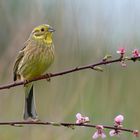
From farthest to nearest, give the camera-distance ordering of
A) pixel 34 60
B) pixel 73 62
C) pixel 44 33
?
pixel 73 62
pixel 44 33
pixel 34 60

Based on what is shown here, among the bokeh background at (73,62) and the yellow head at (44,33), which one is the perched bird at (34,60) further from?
the bokeh background at (73,62)

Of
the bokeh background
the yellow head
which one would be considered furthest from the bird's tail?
the bokeh background

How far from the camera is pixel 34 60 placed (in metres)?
2.89

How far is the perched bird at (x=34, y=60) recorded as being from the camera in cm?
282

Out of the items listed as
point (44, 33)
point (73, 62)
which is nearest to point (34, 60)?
point (44, 33)

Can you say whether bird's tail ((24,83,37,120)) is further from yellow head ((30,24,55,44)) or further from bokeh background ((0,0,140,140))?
bokeh background ((0,0,140,140))

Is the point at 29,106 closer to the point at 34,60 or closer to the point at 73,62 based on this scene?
the point at 34,60

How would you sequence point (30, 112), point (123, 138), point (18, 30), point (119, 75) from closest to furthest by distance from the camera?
point (30, 112), point (123, 138), point (18, 30), point (119, 75)

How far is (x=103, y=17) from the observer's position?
3.57 m

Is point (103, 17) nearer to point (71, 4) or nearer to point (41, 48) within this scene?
point (71, 4)

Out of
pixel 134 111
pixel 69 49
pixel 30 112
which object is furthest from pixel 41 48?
pixel 134 111

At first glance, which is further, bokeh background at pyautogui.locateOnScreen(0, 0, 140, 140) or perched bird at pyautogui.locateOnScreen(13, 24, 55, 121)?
bokeh background at pyautogui.locateOnScreen(0, 0, 140, 140)

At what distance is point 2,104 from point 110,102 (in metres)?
0.70

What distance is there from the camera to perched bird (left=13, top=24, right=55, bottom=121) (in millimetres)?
2822
